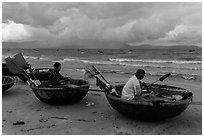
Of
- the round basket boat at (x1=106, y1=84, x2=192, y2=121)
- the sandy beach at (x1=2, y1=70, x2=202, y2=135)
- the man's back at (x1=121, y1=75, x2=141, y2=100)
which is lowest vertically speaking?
the sandy beach at (x1=2, y1=70, x2=202, y2=135)

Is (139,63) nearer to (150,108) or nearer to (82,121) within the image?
(82,121)

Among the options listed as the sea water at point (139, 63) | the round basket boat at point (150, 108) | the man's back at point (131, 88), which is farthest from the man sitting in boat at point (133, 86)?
the sea water at point (139, 63)

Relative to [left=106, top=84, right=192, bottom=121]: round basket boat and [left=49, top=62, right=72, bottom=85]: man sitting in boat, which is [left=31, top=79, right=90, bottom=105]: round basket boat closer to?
[left=49, top=62, right=72, bottom=85]: man sitting in boat

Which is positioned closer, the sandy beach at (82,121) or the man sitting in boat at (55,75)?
the sandy beach at (82,121)

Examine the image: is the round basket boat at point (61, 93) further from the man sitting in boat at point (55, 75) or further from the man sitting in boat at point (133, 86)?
the man sitting in boat at point (133, 86)

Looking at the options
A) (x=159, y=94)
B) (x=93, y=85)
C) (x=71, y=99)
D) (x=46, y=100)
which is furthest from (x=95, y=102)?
(x=93, y=85)

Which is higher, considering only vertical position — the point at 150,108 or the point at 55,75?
the point at 55,75

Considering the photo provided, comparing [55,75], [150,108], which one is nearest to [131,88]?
[150,108]

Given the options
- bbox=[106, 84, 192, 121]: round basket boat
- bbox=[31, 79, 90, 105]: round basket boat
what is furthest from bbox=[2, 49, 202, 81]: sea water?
bbox=[106, 84, 192, 121]: round basket boat

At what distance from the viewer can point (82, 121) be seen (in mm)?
5668

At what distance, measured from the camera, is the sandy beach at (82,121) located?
5.04 metres

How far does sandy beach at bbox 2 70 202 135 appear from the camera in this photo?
5043mm

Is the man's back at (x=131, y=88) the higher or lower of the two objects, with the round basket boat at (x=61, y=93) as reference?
higher

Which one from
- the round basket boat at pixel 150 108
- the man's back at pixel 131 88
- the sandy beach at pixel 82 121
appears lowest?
the sandy beach at pixel 82 121
